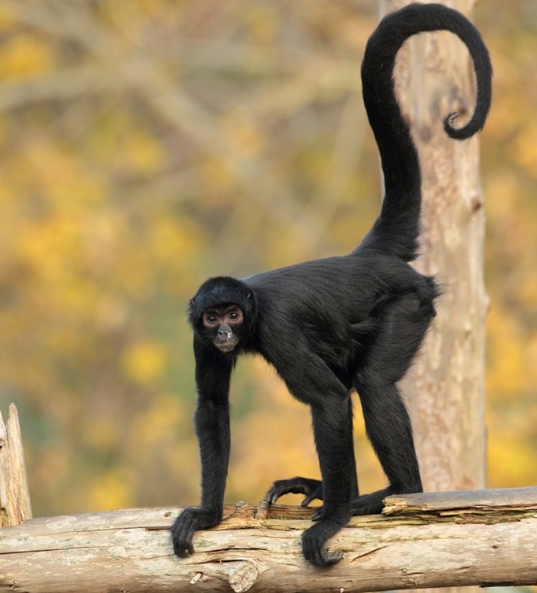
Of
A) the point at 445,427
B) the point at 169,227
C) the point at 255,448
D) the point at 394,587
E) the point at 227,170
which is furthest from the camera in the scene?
the point at 169,227

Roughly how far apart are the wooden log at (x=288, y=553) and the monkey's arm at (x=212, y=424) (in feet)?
1.27

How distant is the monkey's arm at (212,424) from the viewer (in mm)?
5484

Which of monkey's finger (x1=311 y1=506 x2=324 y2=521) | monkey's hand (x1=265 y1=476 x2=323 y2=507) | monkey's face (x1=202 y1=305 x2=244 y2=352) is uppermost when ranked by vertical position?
monkey's face (x1=202 y1=305 x2=244 y2=352)

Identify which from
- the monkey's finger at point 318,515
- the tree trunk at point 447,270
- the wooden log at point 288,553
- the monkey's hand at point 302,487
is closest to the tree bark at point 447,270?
the tree trunk at point 447,270

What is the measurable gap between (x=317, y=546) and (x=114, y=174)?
40.8ft

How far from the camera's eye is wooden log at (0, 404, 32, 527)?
5.14 metres

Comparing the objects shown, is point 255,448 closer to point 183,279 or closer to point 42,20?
point 183,279

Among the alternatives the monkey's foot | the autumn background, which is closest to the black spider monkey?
the monkey's foot

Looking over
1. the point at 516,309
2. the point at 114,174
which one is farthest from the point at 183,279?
the point at 516,309

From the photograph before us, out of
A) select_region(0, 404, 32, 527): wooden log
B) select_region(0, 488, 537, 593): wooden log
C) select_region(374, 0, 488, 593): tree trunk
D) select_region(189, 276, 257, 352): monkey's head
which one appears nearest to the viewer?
select_region(0, 488, 537, 593): wooden log

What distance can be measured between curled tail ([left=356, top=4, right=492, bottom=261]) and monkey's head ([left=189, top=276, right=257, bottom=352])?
3.57 ft

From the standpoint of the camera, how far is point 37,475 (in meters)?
16.4

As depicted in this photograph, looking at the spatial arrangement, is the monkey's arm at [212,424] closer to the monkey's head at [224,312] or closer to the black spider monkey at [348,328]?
the black spider monkey at [348,328]

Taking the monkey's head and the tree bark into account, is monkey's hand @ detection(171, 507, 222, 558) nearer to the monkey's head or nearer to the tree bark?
the monkey's head
